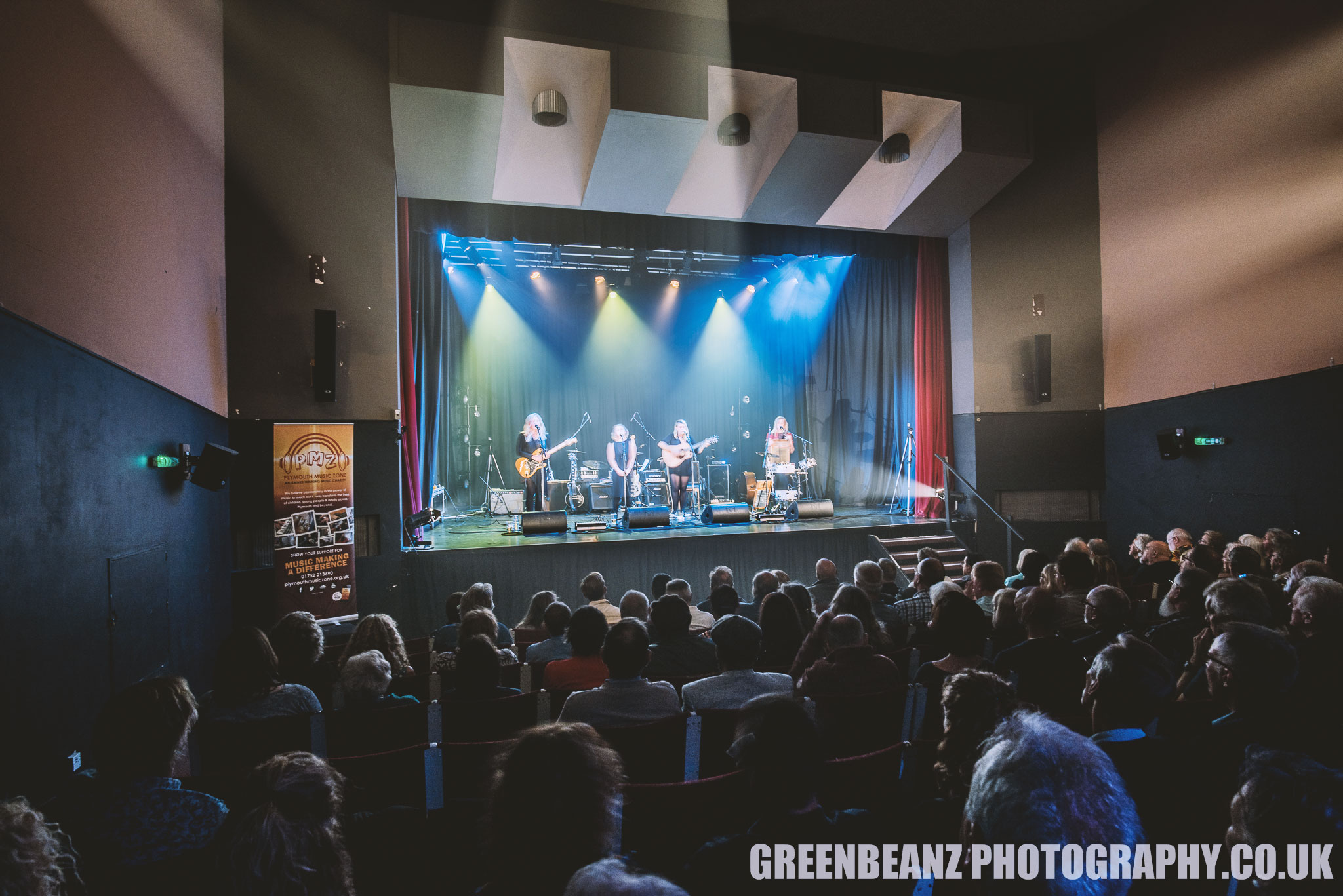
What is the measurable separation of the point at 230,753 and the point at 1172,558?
6.05 meters

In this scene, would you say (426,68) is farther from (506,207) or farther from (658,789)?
(658,789)

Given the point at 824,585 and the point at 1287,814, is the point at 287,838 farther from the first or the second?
the point at 824,585

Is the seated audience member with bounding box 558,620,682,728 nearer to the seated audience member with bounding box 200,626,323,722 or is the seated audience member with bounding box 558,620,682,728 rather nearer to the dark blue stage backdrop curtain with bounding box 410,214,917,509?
the seated audience member with bounding box 200,626,323,722

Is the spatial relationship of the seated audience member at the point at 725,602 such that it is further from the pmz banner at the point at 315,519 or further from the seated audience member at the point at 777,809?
the pmz banner at the point at 315,519

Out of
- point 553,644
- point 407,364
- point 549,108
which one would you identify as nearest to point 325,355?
point 407,364

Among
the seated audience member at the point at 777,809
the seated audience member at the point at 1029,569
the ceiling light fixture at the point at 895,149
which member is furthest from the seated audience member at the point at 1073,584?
the ceiling light fixture at the point at 895,149

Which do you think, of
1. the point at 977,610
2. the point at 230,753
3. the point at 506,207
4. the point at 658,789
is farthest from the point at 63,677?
the point at 506,207

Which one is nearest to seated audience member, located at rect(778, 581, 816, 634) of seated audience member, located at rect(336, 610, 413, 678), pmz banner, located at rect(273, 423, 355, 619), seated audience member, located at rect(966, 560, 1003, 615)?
seated audience member, located at rect(966, 560, 1003, 615)

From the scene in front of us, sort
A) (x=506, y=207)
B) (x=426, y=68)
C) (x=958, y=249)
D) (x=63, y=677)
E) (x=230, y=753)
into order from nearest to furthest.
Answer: (x=230, y=753) < (x=63, y=677) < (x=426, y=68) < (x=506, y=207) < (x=958, y=249)

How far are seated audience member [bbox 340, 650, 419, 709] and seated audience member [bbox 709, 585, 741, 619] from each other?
2032 mm

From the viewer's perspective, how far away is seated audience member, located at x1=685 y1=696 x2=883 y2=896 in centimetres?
133

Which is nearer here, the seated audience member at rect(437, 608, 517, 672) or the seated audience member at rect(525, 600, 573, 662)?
the seated audience member at rect(437, 608, 517, 672)

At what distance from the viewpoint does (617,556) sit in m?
7.26

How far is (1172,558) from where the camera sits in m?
5.19
